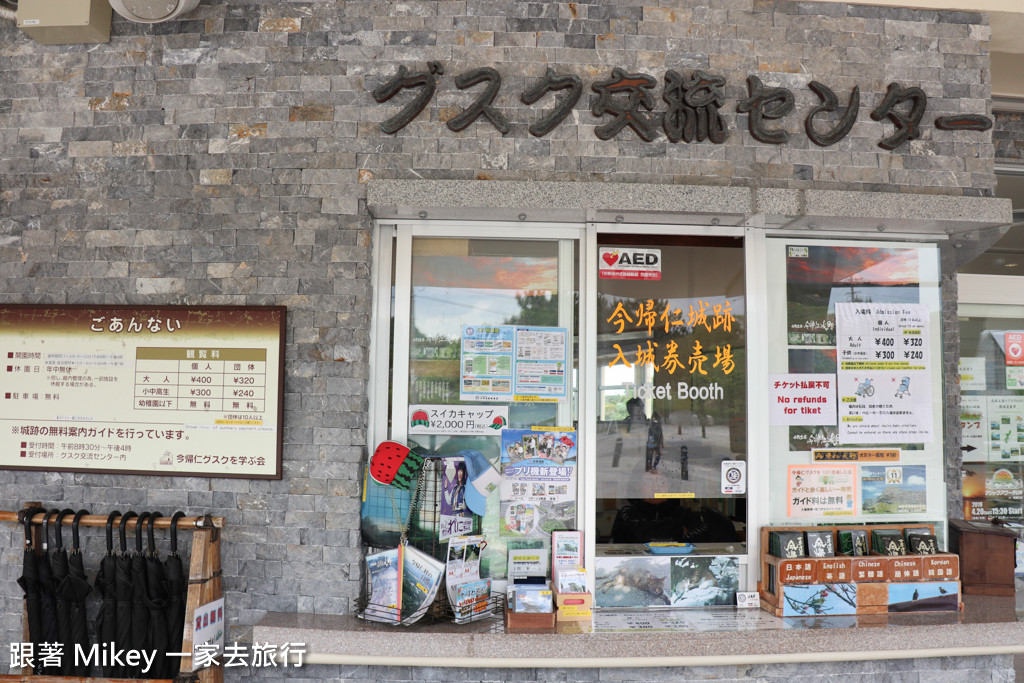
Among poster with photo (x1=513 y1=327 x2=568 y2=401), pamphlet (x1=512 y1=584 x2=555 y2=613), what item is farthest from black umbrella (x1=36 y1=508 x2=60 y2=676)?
poster with photo (x1=513 y1=327 x2=568 y2=401)

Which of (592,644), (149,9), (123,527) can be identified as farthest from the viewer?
(149,9)

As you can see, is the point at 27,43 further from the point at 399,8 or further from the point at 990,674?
the point at 990,674

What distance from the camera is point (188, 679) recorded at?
2709 millimetres

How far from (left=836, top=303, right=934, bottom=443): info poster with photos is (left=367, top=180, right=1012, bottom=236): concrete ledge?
0.48 meters

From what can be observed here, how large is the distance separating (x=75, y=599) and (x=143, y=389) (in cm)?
96

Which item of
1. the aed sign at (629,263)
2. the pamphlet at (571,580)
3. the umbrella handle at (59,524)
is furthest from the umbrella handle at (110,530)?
the aed sign at (629,263)

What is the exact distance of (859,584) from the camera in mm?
3045

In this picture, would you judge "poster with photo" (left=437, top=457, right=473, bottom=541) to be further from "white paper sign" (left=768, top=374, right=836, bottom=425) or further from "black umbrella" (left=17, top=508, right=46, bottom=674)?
"black umbrella" (left=17, top=508, right=46, bottom=674)

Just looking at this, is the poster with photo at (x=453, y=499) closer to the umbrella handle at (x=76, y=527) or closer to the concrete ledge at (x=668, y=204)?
the concrete ledge at (x=668, y=204)

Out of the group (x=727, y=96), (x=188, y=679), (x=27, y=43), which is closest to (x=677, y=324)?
(x=727, y=96)

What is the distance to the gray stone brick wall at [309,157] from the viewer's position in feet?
9.85

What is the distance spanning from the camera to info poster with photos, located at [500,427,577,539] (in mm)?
3162

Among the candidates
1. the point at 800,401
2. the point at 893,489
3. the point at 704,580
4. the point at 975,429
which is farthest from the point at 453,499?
the point at 975,429

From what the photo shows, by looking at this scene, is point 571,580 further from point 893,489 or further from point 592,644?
point 893,489
